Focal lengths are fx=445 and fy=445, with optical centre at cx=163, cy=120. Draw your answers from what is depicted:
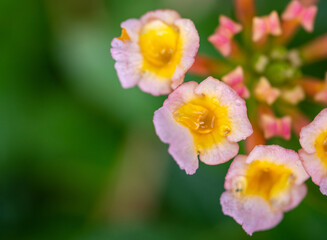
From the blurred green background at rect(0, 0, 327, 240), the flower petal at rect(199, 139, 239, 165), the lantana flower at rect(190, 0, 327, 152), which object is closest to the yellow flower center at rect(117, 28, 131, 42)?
the lantana flower at rect(190, 0, 327, 152)

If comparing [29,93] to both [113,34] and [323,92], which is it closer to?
[113,34]

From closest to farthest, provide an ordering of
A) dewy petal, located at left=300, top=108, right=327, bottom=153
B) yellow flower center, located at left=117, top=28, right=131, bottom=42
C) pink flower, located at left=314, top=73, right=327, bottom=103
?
1. dewy petal, located at left=300, top=108, right=327, bottom=153
2. yellow flower center, located at left=117, top=28, right=131, bottom=42
3. pink flower, located at left=314, top=73, right=327, bottom=103

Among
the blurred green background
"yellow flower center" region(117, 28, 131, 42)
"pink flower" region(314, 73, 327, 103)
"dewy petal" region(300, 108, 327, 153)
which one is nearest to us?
"dewy petal" region(300, 108, 327, 153)

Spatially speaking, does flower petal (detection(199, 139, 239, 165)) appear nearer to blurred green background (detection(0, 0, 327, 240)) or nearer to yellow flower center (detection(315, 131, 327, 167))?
yellow flower center (detection(315, 131, 327, 167))

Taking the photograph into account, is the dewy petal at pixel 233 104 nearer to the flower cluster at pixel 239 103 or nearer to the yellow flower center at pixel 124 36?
the flower cluster at pixel 239 103

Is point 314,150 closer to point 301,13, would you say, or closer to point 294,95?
point 294,95

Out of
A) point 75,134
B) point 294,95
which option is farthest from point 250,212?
point 75,134

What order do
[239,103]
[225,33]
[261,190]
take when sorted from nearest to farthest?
[239,103] → [261,190] → [225,33]
